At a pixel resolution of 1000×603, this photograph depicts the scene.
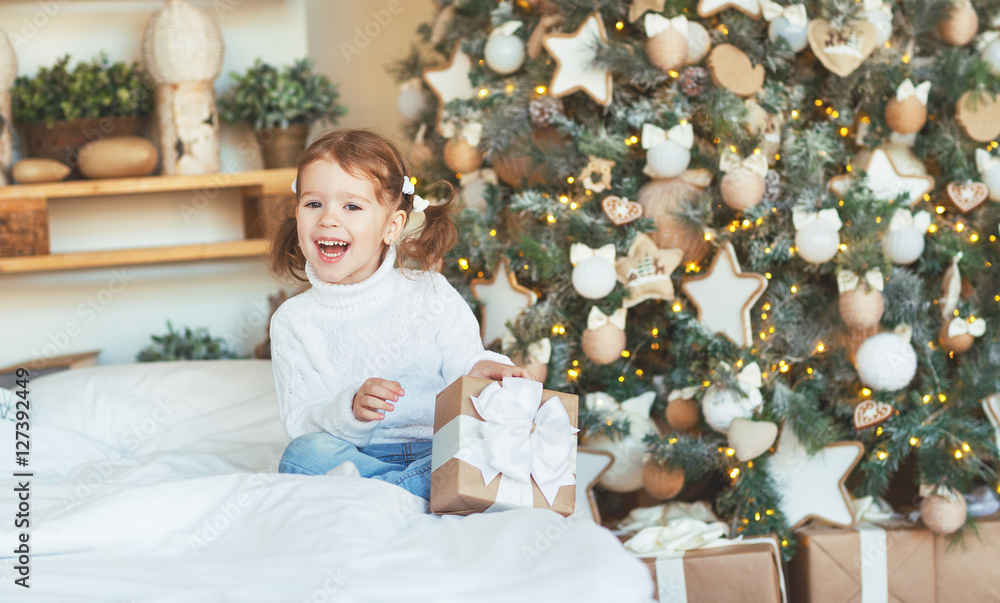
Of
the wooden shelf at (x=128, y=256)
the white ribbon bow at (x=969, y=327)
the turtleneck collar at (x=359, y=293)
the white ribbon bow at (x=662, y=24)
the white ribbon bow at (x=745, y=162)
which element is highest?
the white ribbon bow at (x=662, y=24)

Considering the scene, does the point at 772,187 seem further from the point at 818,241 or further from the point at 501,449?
the point at 501,449

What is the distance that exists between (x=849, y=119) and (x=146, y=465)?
1393mm

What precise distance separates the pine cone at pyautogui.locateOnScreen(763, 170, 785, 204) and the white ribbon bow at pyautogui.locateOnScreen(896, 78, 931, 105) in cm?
28

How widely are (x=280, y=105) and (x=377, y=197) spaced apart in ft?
2.91

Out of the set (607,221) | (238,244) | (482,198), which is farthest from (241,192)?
(607,221)

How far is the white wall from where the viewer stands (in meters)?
2.18

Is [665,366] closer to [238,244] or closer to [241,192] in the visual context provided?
[238,244]

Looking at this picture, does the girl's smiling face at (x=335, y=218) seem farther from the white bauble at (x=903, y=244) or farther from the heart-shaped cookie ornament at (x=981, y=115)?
the heart-shaped cookie ornament at (x=981, y=115)

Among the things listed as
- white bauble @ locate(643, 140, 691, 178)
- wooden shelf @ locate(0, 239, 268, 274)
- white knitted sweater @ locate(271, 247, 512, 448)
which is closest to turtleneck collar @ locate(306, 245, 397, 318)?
white knitted sweater @ locate(271, 247, 512, 448)

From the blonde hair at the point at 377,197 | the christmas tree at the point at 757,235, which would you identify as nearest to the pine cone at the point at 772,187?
the christmas tree at the point at 757,235

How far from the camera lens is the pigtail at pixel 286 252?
146cm

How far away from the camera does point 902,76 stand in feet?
5.23

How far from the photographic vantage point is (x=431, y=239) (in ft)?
4.67

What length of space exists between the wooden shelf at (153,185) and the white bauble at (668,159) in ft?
2.95
